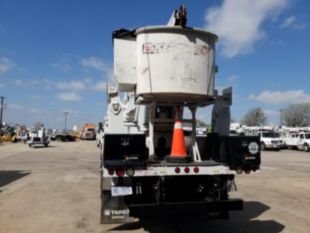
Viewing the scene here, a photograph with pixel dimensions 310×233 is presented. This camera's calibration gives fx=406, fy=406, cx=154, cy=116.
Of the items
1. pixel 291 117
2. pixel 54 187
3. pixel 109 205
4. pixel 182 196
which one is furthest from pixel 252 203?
pixel 291 117

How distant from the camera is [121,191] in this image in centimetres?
629

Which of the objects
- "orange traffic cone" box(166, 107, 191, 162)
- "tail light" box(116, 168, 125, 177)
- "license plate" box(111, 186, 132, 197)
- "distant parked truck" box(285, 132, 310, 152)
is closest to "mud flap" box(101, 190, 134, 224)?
"license plate" box(111, 186, 132, 197)

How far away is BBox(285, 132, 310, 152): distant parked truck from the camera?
4122 cm

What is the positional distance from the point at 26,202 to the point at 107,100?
3453 mm

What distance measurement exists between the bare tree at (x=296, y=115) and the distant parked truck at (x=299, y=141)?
55.3m

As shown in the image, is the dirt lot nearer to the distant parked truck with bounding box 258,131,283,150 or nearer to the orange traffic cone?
the orange traffic cone

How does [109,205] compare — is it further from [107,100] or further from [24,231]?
[107,100]

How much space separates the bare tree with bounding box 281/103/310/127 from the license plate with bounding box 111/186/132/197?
96943 millimetres

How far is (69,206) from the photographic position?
9.67 m

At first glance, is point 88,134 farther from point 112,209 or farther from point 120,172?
point 120,172

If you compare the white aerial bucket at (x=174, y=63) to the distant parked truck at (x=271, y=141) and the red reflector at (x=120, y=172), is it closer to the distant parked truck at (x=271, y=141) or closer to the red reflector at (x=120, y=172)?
the red reflector at (x=120, y=172)

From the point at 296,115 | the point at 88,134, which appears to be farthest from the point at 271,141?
the point at 296,115

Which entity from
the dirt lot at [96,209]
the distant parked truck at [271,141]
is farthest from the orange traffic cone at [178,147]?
the distant parked truck at [271,141]

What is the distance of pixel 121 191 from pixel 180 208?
0.95m
